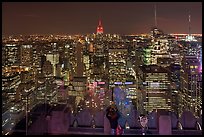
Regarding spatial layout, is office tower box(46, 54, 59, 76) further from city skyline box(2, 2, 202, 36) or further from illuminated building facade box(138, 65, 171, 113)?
illuminated building facade box(138, 65, 171, 113)

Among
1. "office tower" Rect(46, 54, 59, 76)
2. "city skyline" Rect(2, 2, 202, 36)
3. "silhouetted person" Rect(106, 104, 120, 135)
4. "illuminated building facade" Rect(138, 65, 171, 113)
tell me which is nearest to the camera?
"silhouetted person" Rect(106, 104, 120, 135)

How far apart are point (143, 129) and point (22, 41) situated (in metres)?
2.29

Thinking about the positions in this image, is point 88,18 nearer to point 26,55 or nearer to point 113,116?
point 26,55

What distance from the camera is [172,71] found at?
14.6 ft

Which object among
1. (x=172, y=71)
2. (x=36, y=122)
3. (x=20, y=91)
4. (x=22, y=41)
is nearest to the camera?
(x=36, y=122)

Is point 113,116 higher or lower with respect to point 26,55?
lower

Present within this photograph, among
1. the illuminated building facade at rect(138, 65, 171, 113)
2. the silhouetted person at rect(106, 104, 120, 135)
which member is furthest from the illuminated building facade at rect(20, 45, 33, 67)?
the silhouetted person at rect(106, 104, 120, 135)

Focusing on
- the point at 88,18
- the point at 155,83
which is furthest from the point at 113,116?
the point at 155,83

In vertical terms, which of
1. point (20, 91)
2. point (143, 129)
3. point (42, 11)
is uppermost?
point (42, 11)

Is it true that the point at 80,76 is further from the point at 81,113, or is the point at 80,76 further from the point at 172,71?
the point at 172,71

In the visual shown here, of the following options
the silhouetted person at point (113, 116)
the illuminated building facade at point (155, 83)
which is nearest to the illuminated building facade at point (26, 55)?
the illuminated building facade at point (155, 83)

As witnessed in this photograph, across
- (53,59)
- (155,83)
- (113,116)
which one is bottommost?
(113,116)

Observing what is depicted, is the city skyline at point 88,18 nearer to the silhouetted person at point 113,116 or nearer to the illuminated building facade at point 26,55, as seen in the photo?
the illuminated building facade at point 26,55

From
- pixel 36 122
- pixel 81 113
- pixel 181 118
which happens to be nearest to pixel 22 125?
pixel 36 122
